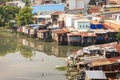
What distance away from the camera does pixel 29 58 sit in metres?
19.1

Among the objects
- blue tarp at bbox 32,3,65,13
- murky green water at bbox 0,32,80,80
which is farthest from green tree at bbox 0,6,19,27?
murky green water at bbox 0,32,80,80

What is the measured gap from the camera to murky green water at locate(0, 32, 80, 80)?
15190mm

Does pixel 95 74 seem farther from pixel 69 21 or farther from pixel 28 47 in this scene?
pixel 69 21

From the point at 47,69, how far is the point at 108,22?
971cm

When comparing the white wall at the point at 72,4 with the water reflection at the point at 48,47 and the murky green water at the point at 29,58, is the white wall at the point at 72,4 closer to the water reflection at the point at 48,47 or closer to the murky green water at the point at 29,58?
the murky green water at the point at 29,58

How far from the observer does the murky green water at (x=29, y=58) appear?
1519 cm

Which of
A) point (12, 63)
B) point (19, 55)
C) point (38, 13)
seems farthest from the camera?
point (38, 13)

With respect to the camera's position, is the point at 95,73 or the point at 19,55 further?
the point at 19,55

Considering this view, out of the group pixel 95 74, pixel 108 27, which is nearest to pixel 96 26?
pixel 108 27

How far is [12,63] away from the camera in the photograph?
17.7 meters

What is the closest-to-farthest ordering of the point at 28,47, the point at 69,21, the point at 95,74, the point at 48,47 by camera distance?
1. the point at 95,74
2. the point at 48,47
3. the point at 28,47
4. the point at 69,21

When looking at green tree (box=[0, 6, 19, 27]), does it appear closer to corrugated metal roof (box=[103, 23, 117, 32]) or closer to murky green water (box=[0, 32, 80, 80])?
murky green water (box=[0, 32, 80, 80])

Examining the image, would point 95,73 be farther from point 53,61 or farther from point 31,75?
point 53,61

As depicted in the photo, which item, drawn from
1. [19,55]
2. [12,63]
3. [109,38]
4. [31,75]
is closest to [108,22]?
[109,38]
